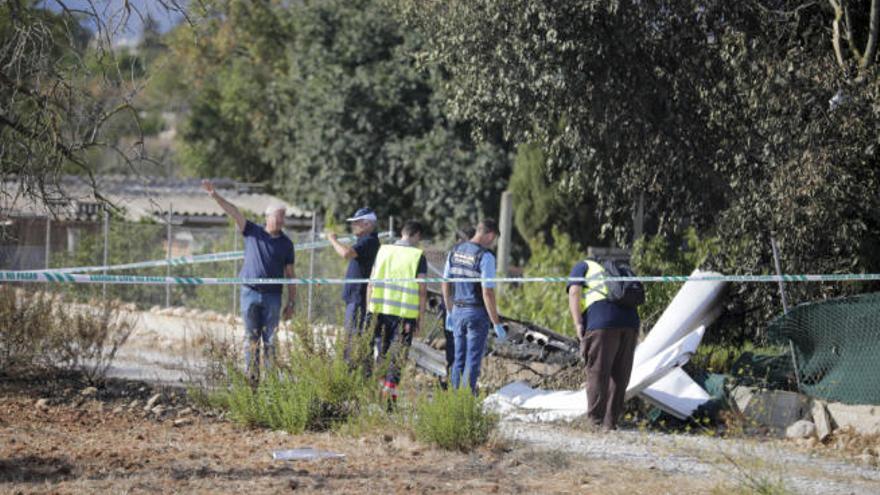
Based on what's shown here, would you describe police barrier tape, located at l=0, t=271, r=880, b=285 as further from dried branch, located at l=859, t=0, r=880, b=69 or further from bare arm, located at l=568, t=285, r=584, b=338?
dried branch, located at l=859, t=0, r=880, b=69

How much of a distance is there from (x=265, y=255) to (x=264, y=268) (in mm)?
129

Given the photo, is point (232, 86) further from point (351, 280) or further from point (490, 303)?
point (490, 303)

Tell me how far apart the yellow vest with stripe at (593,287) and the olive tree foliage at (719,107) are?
7.03 ft

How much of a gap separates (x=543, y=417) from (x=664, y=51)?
4.03 m

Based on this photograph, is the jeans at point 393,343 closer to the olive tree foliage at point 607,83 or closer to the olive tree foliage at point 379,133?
the olive tree foliage at point 607,83

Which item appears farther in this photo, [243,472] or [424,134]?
[424,134]

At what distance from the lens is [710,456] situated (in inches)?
324

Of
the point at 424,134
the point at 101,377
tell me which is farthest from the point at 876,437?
the point at 424,134

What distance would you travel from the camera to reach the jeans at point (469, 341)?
33.9 ft

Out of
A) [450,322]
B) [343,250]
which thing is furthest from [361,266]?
[450,322]

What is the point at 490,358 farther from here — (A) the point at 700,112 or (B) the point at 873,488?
(B) the point at 873,488

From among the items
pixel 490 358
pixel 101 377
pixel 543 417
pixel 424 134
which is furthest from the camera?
pixel 424 134

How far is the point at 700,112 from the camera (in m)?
12.0

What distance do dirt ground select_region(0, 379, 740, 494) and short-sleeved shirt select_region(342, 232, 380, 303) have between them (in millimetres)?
1953
